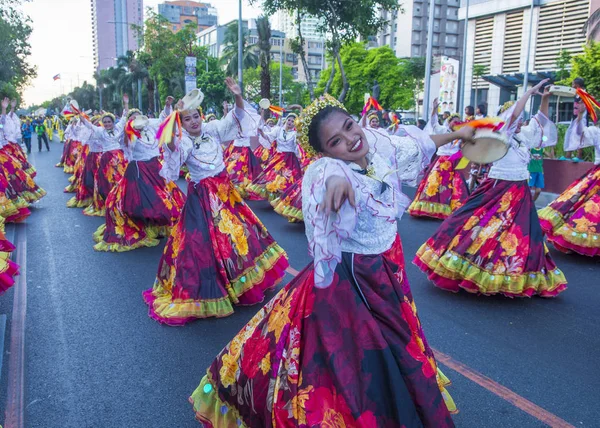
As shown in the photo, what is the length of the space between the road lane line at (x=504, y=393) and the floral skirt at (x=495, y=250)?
1296mm

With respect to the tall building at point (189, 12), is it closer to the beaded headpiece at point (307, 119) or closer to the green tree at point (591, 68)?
the green tree at point (591, 68)

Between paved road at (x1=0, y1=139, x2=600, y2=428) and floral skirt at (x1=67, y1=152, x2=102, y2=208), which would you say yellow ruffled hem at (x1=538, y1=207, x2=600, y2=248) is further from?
floral skirt at (x1=67, y1=152, x2=102, y2=208)

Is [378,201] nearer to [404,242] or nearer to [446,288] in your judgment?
[446,288]

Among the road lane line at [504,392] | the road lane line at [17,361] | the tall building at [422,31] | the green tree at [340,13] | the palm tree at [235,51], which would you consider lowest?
the road lane line at [17,361]

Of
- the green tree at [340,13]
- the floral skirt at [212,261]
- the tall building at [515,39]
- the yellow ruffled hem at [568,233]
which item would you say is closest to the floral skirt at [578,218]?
the yellow ruffled hem at [568,233]

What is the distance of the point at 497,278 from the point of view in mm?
5078

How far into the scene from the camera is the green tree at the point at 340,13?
17531mm

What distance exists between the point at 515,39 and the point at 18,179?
103ft

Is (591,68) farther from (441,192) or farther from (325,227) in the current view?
(325,227)

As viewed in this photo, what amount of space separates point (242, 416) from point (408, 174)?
1.48 m

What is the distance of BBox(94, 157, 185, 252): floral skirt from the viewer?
24.9 feet

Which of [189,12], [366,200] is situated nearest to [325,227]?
[366,200]

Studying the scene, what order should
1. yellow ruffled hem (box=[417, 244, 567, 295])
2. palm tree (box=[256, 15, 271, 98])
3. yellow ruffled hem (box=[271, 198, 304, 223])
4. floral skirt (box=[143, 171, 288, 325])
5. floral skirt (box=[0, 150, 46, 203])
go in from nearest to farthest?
1. floral skirt (box=[143, 171, 288, 325])
2. yellow ruffled hem (box=[417, 244, 567, 295])
3. yellow ruffled hem (box=[271, 198, 304, 223])
4. floral skirt (box=[0, 150, 46, 203])
5. palm tree (box=[256, 15, 271, 98])

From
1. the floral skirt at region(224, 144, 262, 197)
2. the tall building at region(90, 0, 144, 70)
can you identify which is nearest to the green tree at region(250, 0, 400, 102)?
the floral skirt at region(224, 144, 262, 197)
